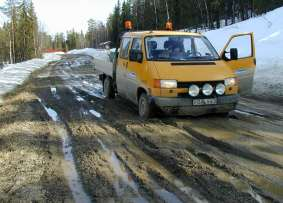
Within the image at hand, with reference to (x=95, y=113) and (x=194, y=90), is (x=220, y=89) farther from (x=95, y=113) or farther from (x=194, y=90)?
(x=95, y=113)

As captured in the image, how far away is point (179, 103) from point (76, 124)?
6.72 feet

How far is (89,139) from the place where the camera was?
8.06 meters

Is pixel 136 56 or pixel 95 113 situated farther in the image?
pixel 95 113

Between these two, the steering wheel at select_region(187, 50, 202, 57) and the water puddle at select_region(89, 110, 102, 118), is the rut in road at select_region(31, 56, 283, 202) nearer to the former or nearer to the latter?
the water puddle at select_region(89, 110, 102, 118)

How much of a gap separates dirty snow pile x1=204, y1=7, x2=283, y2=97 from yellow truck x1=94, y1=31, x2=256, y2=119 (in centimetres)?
372

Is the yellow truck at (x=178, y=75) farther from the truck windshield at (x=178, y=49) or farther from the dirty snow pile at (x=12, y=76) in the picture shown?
the dirty snow pile at (x=12, y=76)

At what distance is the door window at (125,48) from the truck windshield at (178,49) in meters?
0.88

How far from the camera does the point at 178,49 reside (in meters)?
10.4

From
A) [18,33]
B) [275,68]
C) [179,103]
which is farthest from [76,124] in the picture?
[18,33]

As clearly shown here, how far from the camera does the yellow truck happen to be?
Answer: 9297 millimetres

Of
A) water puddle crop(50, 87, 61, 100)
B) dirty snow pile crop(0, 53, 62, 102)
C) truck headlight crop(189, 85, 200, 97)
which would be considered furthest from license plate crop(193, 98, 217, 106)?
dirty snow pile crop(0, 53, 62, 102)

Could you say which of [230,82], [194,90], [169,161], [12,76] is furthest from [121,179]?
[12,76]

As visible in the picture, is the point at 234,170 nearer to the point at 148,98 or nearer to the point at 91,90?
the point at 148,98

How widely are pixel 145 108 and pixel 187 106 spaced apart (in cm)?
94
